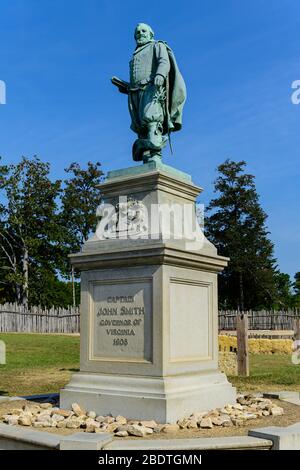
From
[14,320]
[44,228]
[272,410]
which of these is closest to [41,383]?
[272,410]

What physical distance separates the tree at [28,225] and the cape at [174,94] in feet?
115

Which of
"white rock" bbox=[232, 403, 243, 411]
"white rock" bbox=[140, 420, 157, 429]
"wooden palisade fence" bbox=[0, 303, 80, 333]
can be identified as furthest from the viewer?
"wooden palisade fence" bbox=[0, 303, 80, 333]

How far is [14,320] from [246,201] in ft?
78.0

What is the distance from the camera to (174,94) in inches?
332

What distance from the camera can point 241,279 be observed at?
48375mm

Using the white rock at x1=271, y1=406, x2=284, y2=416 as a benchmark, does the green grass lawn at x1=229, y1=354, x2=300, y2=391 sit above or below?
below

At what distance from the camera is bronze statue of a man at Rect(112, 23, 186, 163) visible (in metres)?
8.11

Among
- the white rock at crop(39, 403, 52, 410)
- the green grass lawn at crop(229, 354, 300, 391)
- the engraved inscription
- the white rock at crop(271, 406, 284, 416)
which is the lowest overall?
the green grass lawn at crop(229, 354, 300, 391)

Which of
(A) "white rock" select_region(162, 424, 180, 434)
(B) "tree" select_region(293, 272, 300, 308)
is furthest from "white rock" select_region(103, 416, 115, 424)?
(B) "tree" select_region(293, 272, 300, 308)

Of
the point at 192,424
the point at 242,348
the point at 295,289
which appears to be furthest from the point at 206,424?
the point at 295,289

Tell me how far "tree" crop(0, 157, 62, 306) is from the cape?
115ft

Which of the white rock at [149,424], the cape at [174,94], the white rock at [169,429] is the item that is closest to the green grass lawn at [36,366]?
the white rock at [149,424]

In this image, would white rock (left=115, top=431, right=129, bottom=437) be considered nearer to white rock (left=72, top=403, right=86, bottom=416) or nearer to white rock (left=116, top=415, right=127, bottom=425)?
white rock (left=116, top=415, right=127, bottom=425)
